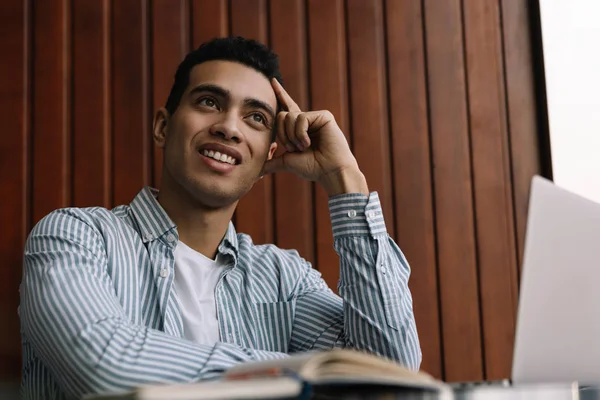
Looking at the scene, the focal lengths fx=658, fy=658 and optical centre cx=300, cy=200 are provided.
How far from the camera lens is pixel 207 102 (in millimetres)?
1529

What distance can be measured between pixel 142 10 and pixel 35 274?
94 cm

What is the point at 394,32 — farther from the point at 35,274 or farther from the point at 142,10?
the point at 35,274

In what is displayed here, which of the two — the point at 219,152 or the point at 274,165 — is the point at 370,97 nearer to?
the point at 274,165

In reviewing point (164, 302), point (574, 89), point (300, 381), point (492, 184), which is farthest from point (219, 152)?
point (574, 89)

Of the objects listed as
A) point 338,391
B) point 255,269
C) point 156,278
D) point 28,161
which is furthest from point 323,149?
point 338,391

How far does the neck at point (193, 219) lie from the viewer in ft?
4.96

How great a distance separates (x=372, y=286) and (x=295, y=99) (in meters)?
0.67

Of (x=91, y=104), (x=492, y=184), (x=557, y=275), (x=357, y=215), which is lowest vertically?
(x=557, y=275)

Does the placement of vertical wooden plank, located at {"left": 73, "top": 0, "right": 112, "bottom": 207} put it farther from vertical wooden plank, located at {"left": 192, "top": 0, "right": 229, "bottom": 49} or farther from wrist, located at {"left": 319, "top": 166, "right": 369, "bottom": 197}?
wrist, located at {"left": 319, "top": 166, "right": 369, "bottom": 197}

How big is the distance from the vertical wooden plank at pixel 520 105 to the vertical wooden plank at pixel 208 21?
2.69 ft

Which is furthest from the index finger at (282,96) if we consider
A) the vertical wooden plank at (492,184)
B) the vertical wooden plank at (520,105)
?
the vertical wooden plank at (520,105)

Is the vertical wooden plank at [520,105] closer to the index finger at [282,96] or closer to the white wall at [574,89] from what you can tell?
the white wall at [574,89]

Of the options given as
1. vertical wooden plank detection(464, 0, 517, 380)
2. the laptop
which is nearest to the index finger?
vertical wooden plank detection(464, 0, 517, 380)

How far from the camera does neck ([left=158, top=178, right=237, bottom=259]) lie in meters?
1.51
